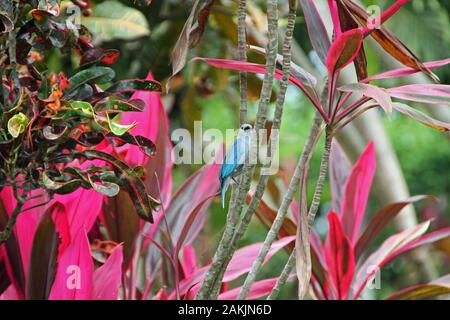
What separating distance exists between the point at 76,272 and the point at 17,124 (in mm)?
303

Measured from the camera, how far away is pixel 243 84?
101cm

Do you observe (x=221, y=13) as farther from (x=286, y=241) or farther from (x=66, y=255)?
(x=66, y=255)

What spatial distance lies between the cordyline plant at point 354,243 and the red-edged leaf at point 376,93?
23.1 inches

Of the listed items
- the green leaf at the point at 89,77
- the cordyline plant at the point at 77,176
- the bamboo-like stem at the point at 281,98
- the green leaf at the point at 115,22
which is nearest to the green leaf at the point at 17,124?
the cordyline plant at the point at 77,176

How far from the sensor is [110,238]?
1499 mm

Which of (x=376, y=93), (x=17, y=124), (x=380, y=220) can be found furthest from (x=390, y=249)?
(x=17, y=124)

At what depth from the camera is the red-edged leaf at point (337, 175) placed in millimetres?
1789

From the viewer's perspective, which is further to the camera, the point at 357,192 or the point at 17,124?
the point at 357,192

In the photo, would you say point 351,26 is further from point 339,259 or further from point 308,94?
point 339,259

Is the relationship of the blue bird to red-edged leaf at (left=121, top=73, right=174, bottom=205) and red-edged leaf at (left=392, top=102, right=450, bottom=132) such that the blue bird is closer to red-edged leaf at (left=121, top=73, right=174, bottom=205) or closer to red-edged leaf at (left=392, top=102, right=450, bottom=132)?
red-edged leaf at (left=392, top=102, right=450, bottom=132)

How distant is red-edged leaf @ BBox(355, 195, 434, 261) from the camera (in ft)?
5.26

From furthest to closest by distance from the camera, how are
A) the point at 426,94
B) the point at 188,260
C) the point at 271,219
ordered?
the point at 188,260 < the point at 271,219 < the point at 426,94

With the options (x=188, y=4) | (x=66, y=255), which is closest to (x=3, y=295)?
(x=66, y=255)
